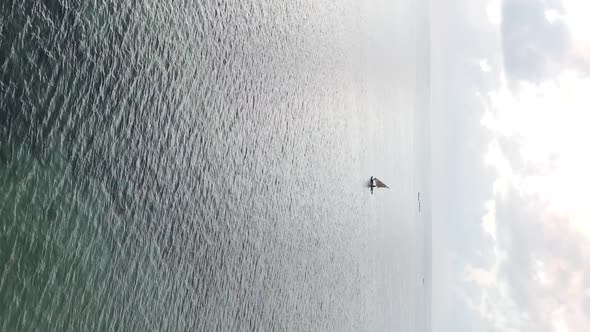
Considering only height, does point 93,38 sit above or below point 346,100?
below

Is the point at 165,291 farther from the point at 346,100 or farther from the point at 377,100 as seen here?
the point at 377,100

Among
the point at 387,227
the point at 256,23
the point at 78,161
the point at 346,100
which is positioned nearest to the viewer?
the point at 78,161

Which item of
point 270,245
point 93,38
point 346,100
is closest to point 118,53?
point 93,38

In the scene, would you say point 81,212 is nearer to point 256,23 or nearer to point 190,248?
point 190,248

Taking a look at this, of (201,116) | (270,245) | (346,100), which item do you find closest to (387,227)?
(346,100)

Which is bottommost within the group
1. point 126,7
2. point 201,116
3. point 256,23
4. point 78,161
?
point 78,161

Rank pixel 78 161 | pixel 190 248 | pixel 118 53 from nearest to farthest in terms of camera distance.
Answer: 1. pixel 78 161
2. pixel 118 53
3. pixel 190 248

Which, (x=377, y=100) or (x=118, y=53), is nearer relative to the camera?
(x=118, y=53)
